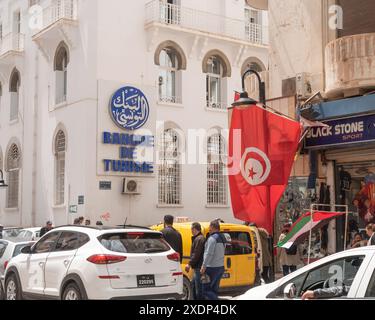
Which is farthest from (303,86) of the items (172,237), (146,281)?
(146,281)

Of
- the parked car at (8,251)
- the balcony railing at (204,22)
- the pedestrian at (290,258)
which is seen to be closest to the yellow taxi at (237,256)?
the pedestrian at (290,258)

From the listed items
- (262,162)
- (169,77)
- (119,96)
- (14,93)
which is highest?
(14,93)

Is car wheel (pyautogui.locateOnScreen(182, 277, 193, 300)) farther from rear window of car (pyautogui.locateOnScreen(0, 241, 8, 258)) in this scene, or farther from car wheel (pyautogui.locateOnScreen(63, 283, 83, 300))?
rear window of car (pyautogui.locateOnScreen(0, 241, 8, 258))

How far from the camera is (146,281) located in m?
10.0

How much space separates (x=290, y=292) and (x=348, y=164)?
316 inches

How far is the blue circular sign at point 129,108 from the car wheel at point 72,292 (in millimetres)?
15334

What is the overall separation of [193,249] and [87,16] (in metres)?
16.2

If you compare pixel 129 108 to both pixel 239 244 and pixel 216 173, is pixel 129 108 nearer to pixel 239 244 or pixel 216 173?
pixel 216 173

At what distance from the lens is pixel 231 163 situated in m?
12.5

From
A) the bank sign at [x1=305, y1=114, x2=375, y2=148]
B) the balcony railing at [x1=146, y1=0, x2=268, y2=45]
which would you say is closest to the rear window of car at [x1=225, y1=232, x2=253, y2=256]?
the bank sign at [x1=305, y1=114, x2=375, y2=148]

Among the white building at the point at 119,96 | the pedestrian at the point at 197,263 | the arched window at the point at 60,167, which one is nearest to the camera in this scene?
the pedestrian at the point at 197,263

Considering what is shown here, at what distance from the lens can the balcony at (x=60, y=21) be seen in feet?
85.2

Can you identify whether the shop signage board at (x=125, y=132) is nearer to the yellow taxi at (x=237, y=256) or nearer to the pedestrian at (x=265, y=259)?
the pedestrian at (x=265, y=259)

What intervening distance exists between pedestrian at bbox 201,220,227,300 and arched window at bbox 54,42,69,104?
1766cm
